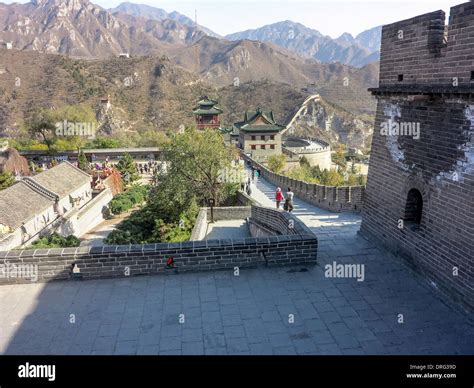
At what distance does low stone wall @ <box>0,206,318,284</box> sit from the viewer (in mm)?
6164

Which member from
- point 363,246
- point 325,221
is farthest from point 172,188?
point 363,246

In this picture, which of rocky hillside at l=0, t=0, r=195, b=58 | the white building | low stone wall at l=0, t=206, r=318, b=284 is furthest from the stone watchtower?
rocky hillside at l=0, t=0, r=195, b=58

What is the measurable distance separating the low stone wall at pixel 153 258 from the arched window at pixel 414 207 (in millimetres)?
1699

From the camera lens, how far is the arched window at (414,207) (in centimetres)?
691

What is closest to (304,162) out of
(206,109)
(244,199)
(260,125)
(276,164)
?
(260,125)

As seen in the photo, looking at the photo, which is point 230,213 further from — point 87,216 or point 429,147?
point 87,216

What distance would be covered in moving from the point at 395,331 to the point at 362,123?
87.0m

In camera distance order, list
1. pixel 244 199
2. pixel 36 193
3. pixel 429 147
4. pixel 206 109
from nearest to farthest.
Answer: pixel 429 147, pixel 244 199, pixel 36 193, pixel 206 109

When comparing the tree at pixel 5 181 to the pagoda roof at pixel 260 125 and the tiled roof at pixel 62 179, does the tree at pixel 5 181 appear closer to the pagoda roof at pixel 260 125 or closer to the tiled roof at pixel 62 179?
the tiled roof at pixel 62 179

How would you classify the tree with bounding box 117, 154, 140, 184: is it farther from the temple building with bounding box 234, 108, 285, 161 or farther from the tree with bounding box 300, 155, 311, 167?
the tree with bounding box 300, 155, 311, 167

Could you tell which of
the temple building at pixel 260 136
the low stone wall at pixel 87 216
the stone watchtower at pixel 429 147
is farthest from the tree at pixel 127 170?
the stone watchtower at pixel 429 147

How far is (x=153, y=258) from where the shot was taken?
642 cm

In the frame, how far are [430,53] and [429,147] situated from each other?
139 cm
